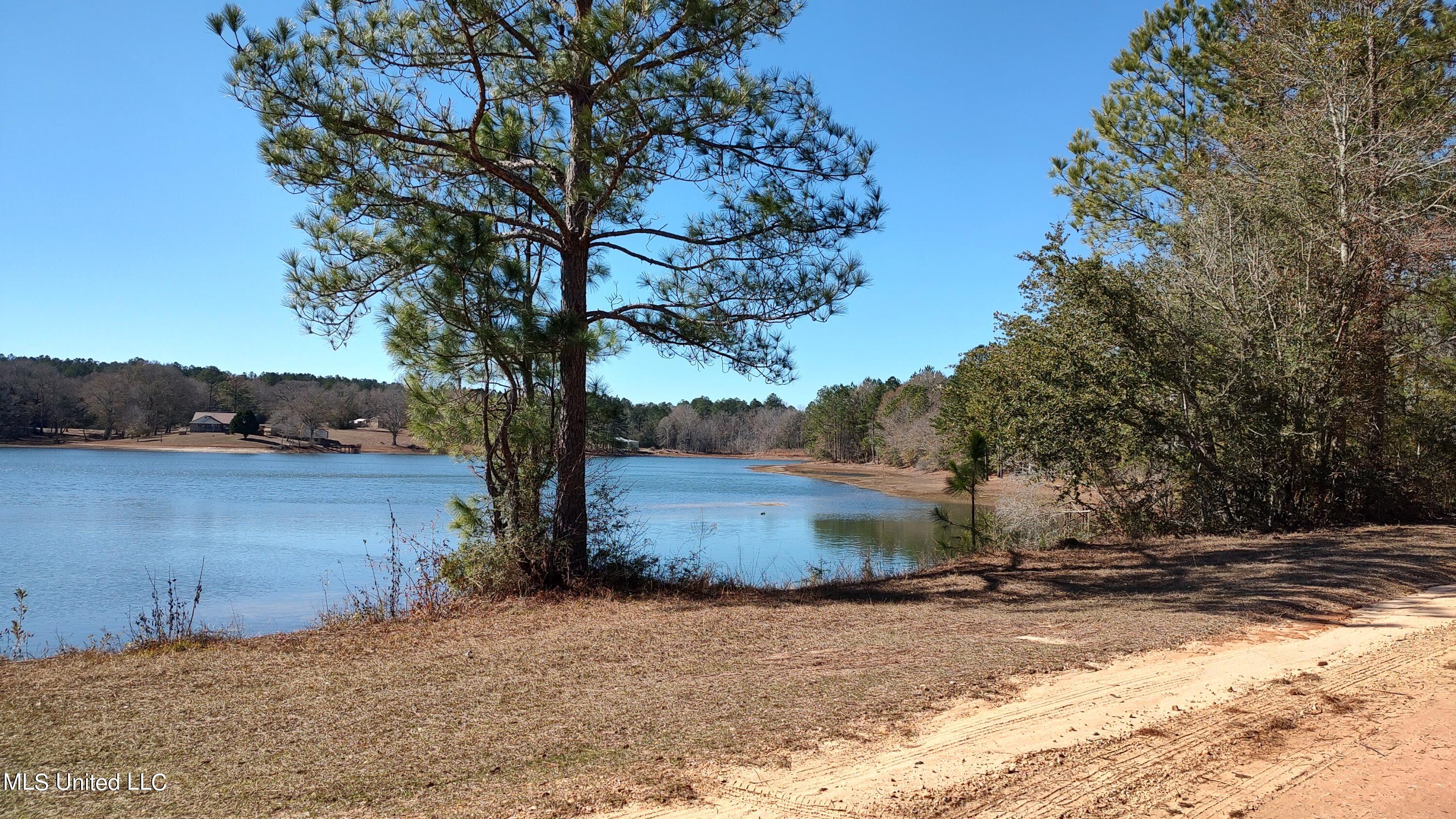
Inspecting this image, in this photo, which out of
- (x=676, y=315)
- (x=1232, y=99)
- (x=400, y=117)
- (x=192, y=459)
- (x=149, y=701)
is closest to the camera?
(x=149, y=701)

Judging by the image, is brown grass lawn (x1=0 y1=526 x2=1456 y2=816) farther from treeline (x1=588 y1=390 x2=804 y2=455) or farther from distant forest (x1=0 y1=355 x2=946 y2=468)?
treeline (x1=588 y1=390 x2=804 y2=455)

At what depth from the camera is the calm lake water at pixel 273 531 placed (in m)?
12.4

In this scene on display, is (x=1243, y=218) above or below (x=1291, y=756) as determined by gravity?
above

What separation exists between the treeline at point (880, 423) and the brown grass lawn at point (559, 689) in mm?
38592

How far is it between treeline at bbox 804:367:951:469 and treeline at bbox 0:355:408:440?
3793cm

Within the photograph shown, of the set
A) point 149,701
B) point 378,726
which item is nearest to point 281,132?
point 149,701

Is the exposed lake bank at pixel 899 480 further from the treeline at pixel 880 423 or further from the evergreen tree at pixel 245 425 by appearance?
the evergreen tree at pixel 245 425

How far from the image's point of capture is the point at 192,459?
56938 mm

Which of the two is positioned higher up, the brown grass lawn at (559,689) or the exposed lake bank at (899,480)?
the brown grass lawn at (559,689)

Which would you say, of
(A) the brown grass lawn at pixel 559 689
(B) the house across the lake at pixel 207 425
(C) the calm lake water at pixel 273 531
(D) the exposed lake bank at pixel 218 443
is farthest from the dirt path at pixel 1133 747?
(B) the house across the lake at pixel 207 425

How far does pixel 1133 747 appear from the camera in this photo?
4227mm

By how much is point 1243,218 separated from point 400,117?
13.8 metres

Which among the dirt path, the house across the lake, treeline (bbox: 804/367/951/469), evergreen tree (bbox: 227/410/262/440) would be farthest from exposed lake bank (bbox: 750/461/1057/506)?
the house across the lake

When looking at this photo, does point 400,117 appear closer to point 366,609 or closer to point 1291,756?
point 366,609
